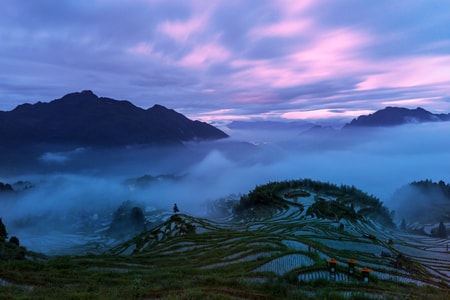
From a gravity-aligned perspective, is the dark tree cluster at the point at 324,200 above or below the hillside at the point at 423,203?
above

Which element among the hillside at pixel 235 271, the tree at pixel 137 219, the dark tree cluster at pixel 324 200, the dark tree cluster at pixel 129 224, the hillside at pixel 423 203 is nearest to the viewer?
the hillside at pixel 235 271

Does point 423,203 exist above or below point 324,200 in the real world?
below

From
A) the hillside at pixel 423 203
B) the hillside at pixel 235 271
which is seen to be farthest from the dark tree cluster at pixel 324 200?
the hillside at pixel 423 203

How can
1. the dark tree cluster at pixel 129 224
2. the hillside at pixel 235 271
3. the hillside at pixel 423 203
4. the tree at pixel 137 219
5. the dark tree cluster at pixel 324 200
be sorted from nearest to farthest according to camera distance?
the hillside at pixel 235 271 → the dark tree cluster at pixel 324 200 → the dark tree cluster at pixel 129 224 → the tree at pixel 137 219 → the hillside at pixel 423 203

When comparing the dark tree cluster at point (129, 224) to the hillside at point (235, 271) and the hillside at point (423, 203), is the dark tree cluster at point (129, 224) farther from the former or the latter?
the hillside at point (423, 203)

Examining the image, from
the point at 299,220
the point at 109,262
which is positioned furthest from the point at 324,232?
the point at 109,262

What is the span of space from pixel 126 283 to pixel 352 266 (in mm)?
12214

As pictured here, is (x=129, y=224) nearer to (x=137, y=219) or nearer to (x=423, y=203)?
(x=137, y=219)

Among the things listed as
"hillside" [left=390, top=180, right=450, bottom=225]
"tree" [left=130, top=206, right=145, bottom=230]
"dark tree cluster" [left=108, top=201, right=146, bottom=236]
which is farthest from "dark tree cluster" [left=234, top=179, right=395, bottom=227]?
"hillside" [left=390, top=180, right=450, bottom=225]

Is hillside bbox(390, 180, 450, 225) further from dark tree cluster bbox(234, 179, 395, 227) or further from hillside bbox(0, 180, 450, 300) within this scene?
hillside bbox(0, 180, 450, 300)

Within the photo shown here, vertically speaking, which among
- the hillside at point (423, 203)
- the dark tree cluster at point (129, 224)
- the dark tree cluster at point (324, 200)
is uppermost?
the dark tree cluster at point (324, 200)

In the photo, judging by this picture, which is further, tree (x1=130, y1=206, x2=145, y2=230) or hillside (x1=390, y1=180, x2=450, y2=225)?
hillside (x1=390, y1=180, x2=450, y2=225)

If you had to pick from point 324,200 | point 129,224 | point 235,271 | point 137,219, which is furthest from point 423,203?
point 235,271

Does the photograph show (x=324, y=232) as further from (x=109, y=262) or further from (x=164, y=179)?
(x=164, y=179)
